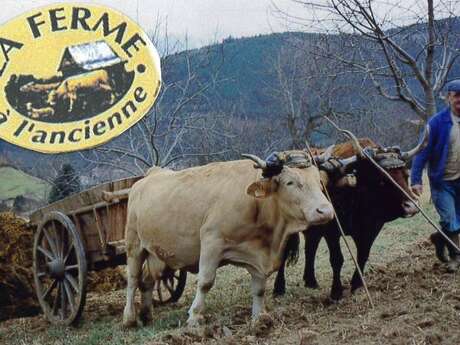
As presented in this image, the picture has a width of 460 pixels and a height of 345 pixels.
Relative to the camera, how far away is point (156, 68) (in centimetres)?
1066

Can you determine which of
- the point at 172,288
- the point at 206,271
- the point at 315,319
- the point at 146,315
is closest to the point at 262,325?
the point at 315,319

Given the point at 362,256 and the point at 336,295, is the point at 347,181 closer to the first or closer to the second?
the point at 362,256

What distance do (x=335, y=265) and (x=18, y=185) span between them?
115ft

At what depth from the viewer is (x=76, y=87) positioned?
1186 cm

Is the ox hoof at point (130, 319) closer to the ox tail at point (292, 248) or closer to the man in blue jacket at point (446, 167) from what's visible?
the ox tail at point (292, 248)

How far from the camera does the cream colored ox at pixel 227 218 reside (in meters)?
6.88

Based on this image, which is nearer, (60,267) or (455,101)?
(455,101)

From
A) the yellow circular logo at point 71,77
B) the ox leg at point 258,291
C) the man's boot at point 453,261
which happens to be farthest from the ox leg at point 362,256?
the yellow circular logo at point 71,77

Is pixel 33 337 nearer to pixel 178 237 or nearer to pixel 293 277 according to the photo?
pixel 178 237

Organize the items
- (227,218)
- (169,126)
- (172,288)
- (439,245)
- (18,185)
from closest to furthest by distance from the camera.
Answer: (227,218)
(439,245)
(172,288)
(169,126)
(18,185)

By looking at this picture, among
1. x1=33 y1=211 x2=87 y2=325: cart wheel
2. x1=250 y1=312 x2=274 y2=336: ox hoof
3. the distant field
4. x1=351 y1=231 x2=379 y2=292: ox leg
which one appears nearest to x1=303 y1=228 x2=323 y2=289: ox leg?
x1=351 y1=231 x2=379 y2=292: ox leg

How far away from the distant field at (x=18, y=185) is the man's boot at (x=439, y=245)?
31.4 meters

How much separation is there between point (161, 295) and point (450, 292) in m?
4.26

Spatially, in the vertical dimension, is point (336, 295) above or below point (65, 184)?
below
